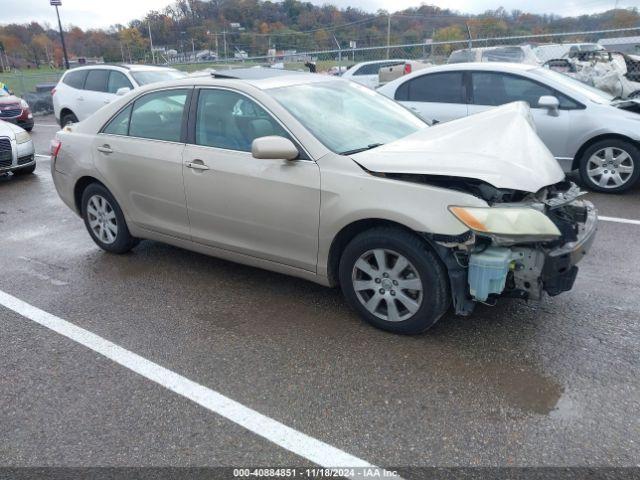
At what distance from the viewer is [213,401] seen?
288cm

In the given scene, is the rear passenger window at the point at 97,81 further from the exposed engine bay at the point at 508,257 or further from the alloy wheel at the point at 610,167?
the exposed engine bay at the point at 508,257

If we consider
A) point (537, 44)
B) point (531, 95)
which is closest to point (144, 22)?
point (537, 44)

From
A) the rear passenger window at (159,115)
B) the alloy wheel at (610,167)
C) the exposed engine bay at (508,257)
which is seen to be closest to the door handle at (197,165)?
the rear passenger window at (159,115)

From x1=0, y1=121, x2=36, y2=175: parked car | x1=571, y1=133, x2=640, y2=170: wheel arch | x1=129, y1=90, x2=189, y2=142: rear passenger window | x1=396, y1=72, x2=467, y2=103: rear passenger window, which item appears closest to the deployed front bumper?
x1=129, y1=90, x2=189, y2=142: rear passenger window

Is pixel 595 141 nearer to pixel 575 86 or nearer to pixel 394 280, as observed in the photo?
pixel 575 86

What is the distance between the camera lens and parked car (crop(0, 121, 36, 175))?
8.62 metres

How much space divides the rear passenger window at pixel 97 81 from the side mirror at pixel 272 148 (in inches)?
364

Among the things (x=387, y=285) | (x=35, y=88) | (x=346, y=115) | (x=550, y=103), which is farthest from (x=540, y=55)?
(x=35, y=88)

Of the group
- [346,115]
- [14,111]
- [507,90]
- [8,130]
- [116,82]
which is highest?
[346,115]

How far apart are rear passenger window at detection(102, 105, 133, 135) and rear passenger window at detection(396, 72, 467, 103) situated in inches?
170

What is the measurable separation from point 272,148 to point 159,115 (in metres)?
1.54

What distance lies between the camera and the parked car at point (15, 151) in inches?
340

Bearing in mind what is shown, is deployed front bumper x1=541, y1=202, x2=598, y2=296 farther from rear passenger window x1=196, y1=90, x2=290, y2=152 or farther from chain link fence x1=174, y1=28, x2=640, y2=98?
chain link fence x1=174, y1=28, x2=640, y2=98

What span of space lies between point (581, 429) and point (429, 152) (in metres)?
1.78
